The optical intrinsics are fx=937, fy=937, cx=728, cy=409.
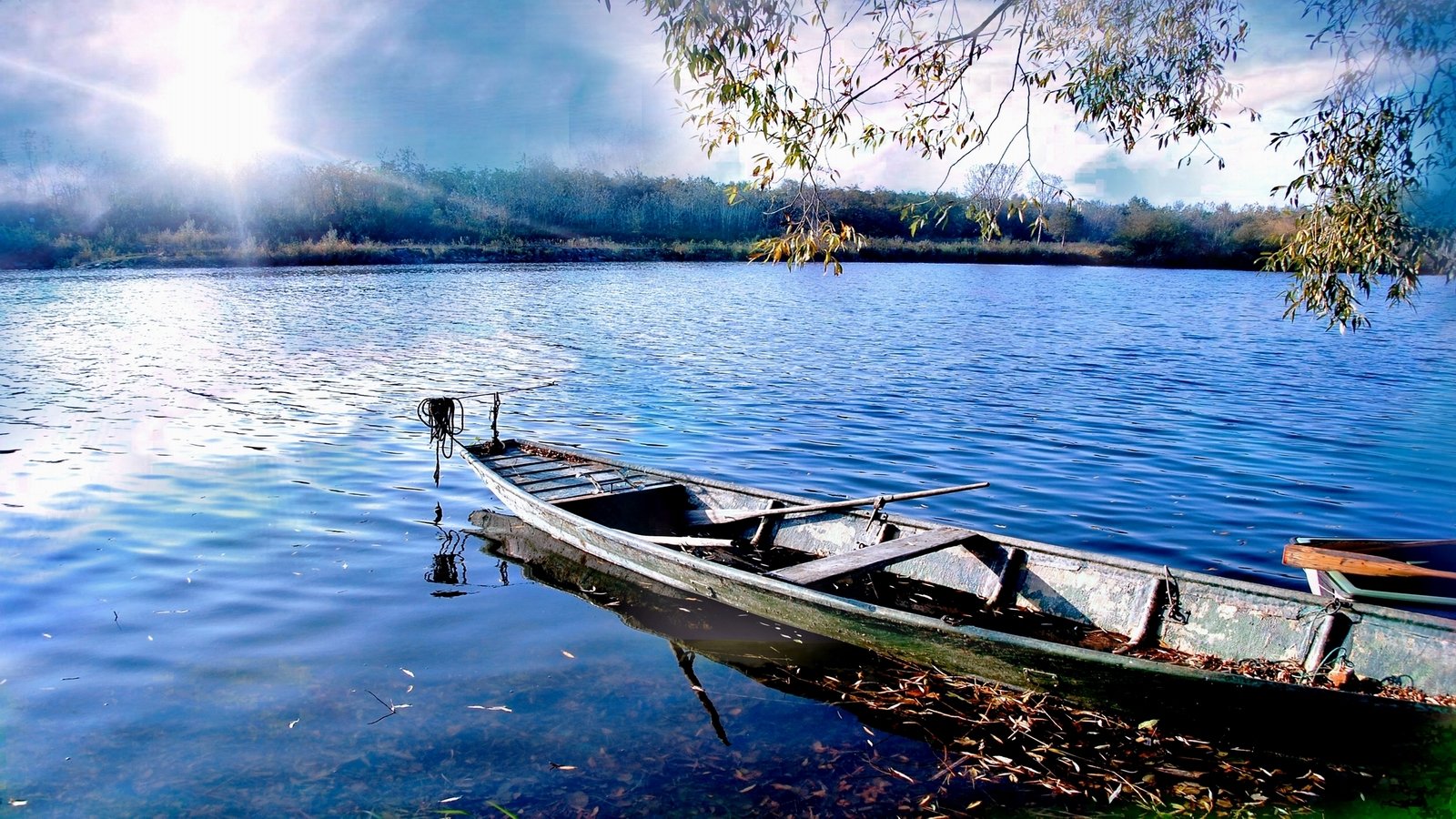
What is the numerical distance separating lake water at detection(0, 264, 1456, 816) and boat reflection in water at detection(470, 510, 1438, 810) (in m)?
0.27

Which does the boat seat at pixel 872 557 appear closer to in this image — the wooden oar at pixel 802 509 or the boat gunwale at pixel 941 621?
the boat gunwale at pixel 941 621

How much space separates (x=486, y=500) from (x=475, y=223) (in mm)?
76492

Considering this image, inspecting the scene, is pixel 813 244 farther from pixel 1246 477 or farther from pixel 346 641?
pixel 1246 477

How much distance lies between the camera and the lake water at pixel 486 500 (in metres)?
5.86

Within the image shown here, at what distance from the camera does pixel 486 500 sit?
38.1 ft

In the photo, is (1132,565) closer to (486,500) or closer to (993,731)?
(993,731)

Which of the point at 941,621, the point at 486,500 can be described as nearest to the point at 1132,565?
the point at 941,621

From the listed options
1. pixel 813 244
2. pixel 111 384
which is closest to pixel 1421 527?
pixel 813 244

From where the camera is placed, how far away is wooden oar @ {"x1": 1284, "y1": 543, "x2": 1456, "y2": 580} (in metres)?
6.33

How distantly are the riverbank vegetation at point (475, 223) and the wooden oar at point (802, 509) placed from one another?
136ft

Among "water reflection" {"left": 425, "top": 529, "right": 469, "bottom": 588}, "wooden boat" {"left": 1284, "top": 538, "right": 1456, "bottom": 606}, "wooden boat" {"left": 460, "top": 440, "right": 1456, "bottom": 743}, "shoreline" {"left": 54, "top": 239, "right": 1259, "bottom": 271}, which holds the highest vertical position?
"shoreline" {"left": 54, "top": 239, "right": 1259, "bottom": 271}

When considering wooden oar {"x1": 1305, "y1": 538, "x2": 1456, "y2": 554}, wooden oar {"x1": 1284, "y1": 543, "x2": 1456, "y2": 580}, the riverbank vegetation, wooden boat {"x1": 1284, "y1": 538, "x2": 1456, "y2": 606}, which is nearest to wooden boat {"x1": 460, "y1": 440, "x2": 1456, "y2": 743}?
wooden boat {"x1": 1284, "y1": 538, "x2": 1456, "y2": 606}

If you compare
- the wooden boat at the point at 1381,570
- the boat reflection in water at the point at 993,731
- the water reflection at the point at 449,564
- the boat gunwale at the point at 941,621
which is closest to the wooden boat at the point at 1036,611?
the boat gunwale at the point at 941,621

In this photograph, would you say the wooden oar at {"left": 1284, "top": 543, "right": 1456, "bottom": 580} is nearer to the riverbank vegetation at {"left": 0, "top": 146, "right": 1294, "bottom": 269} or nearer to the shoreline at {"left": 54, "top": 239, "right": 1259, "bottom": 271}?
the riverbank vegetation at {"left": 0, "top": 146, "right": 1294, "bottom": 269}
